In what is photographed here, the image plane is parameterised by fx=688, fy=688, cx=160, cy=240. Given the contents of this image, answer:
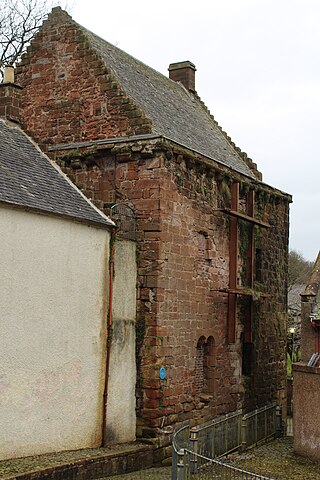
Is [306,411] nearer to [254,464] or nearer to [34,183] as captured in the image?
[254,464]

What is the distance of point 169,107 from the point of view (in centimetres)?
1842

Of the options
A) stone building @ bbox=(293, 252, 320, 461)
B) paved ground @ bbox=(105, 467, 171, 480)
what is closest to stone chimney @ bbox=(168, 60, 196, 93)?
stone building @ bbox=(293, 252, 320, 461)

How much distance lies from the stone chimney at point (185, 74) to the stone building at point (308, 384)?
1001 centimetres

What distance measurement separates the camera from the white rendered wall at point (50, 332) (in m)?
11.4

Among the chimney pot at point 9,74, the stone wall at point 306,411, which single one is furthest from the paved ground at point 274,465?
the chimney pot at point 9,74

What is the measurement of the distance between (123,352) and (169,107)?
7.39m

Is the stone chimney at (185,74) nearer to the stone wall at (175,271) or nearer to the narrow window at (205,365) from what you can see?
the stone wall at (175,271)

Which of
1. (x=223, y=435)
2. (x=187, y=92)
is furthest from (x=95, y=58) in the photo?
(x=223, y=435)

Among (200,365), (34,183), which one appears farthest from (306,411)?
(34,183)

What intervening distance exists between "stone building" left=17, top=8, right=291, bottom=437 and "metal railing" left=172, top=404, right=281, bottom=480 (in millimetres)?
657

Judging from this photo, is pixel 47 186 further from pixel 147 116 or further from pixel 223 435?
pixel 223 435

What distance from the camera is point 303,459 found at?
14008 millimetres

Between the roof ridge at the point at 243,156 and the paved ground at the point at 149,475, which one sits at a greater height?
the roof ridge at the point at 243,156

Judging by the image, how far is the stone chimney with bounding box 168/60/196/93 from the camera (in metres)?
22.3
